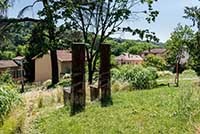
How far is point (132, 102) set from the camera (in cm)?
816

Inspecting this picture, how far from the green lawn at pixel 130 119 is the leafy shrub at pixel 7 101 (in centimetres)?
60

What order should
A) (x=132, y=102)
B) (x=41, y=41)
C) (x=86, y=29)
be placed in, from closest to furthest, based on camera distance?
(x=132, y=102) → (x=41, y=41) → (x=86, y=29)

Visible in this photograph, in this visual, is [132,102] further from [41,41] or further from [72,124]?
[41,41]

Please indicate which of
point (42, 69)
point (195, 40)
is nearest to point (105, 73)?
point (195, 40)

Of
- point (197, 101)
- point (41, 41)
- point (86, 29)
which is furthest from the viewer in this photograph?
point (86, 29)

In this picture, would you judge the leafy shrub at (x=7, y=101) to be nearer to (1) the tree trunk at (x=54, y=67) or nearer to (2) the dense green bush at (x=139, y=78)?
(2) the dense green bush at (x=139, y=78)

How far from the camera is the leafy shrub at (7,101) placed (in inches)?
259

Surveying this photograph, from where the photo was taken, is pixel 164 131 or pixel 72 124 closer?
pixel 164 131

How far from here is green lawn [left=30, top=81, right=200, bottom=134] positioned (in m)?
5.89

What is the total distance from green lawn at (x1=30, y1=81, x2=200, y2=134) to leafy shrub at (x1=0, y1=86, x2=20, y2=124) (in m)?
0.60

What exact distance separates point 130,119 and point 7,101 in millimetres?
2454

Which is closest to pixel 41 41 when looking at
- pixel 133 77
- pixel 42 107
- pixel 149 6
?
pixel 149 6

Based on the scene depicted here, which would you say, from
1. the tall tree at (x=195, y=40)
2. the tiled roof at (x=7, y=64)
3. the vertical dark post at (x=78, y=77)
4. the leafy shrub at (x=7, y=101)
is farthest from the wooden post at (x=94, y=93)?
the tiled roof at (x=7, y=64)

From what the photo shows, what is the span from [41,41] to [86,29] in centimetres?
332
